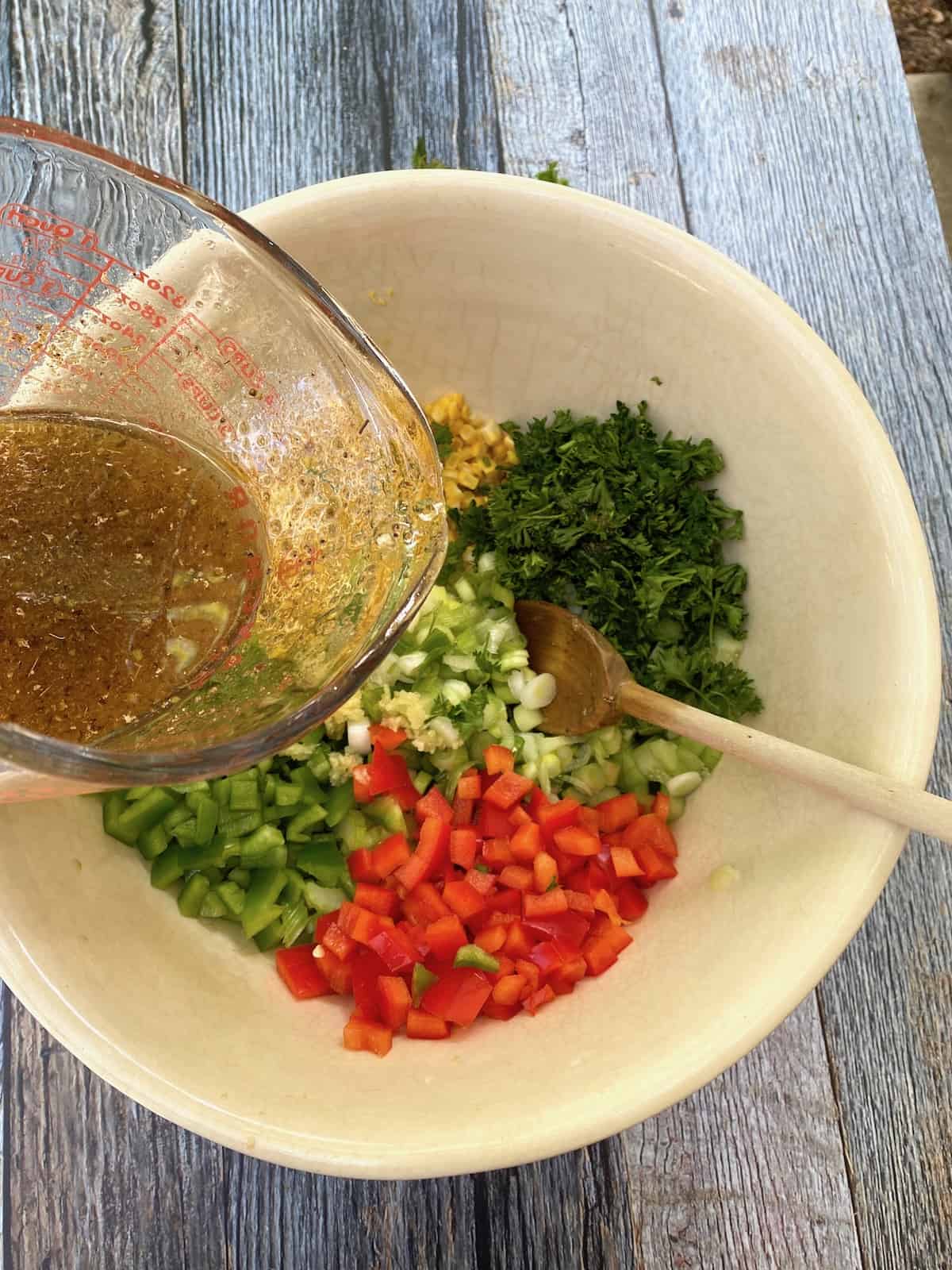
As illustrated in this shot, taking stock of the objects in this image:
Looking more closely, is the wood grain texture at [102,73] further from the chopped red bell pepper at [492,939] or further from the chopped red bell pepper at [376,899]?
the chopped red bell pepper at [492,939]

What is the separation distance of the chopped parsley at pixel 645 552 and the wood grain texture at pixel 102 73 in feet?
3.22

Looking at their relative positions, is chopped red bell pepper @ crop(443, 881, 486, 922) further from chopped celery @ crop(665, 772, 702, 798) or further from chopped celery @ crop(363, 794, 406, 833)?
chopped celery @ crop(665, 772, 702, 798)

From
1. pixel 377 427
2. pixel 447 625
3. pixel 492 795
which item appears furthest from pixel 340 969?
pixel 377 427

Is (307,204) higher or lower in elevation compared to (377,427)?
higher

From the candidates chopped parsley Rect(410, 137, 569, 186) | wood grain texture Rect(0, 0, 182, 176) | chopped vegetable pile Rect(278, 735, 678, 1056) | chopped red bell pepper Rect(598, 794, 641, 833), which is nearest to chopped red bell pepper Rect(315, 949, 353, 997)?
chopped vegetable pile Rect(278, 735, 678, 1056)

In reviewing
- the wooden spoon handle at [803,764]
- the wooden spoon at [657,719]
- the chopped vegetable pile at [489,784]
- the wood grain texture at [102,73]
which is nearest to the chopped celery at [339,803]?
the chopped vegetable pile at [489,784]

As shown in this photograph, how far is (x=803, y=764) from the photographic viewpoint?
1274 mm

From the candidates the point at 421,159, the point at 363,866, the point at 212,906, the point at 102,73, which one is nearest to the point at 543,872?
the point at 363,866

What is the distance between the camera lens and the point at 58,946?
1.22 meters

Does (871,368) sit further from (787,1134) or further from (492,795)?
(787,1134)

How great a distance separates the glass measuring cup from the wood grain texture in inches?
30.1

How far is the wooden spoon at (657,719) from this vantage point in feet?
4.00

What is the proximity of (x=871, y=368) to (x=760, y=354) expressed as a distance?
0.56 metres

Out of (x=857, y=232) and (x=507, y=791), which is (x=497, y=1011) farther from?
(x=857, y=232)
